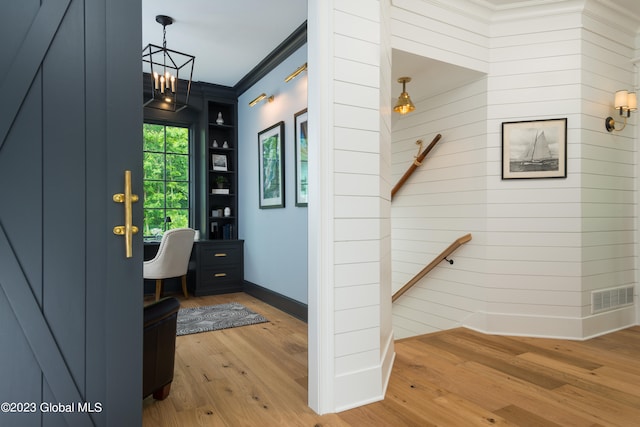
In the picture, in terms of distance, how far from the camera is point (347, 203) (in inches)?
81.5

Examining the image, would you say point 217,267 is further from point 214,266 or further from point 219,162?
point 219,162

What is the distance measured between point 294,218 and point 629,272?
3.40 m

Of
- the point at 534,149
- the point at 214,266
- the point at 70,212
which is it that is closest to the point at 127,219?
the point at 70,212

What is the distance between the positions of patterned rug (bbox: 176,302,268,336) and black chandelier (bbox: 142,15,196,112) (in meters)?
2.15

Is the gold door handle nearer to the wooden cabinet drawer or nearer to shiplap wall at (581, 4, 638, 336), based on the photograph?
shiplap wall at (581, 4, 638, 336)

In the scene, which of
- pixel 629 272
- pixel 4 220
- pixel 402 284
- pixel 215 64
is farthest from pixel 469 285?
pixel 215 64

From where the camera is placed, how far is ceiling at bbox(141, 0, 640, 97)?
10.7 ft

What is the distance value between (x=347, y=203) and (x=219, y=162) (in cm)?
386

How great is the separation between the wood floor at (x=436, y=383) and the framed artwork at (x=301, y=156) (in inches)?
56.5

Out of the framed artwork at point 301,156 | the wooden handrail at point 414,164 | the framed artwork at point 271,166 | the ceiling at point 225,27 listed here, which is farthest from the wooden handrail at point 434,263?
the ceiling at point 225,27

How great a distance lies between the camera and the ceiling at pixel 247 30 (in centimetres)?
325

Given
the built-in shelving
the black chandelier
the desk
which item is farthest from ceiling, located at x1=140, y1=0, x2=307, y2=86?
the desk

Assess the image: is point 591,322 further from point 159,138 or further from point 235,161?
point 159,138

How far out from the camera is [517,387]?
2258 millimetres
